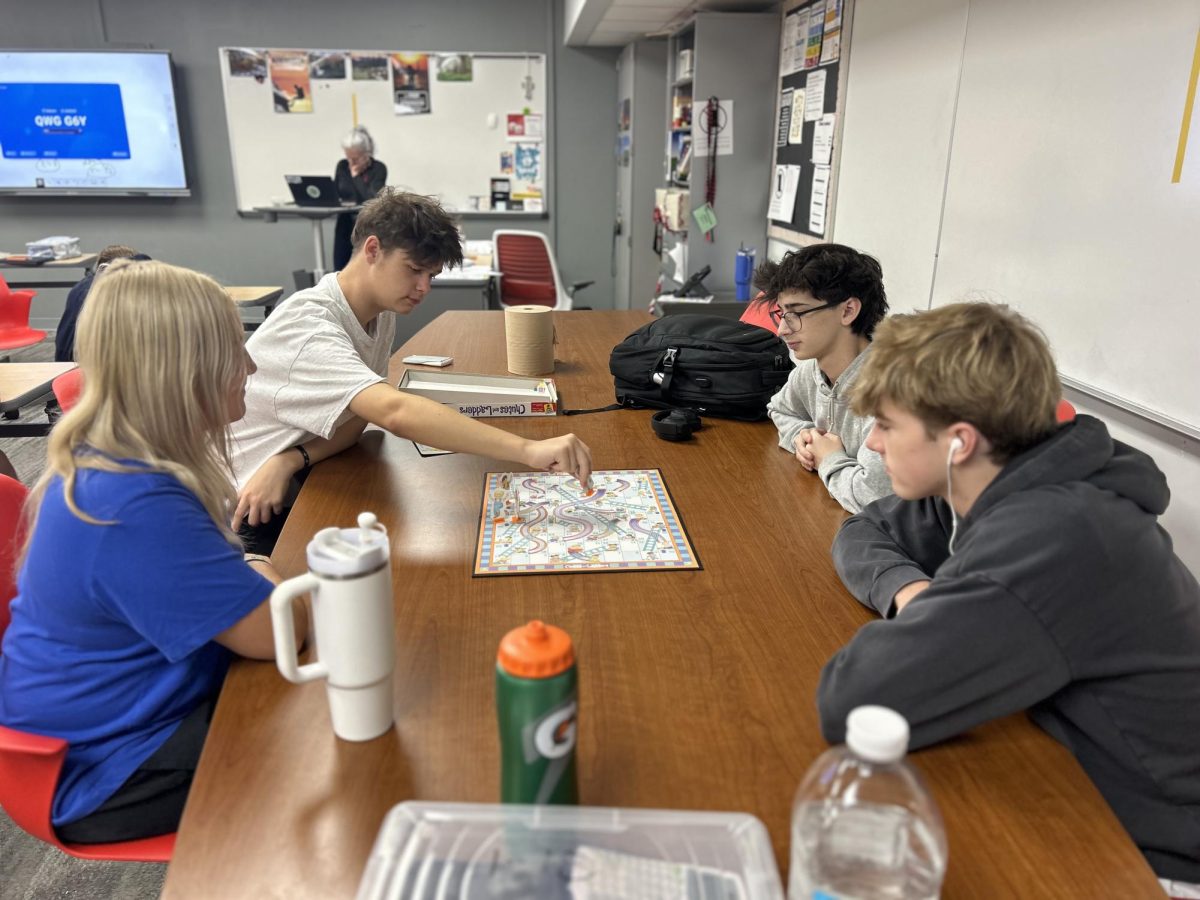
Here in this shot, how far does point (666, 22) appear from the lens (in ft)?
14.1

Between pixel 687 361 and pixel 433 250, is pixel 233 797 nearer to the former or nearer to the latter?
pixel 433 250

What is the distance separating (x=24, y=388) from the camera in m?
2.56

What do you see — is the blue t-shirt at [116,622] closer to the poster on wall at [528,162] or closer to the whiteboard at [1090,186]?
the whiteboard at [1090,186]

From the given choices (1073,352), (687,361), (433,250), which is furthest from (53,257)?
(1073,352)

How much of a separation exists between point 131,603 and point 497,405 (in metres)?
1.07

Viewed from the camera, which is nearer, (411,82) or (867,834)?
(867,834)

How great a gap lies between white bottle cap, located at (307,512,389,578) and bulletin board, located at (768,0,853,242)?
2.67 metres

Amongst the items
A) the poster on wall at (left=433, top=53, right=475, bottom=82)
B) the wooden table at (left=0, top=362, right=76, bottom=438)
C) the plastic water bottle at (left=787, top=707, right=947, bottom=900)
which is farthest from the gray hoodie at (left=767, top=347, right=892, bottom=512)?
the poster on wall at (left=433, top=53, right=475, bottom=82)

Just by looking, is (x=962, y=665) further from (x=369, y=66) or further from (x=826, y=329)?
(x=369, y=66)

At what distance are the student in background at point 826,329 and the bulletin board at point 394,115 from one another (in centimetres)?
437

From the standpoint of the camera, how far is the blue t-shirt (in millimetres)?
901

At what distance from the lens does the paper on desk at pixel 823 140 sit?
3037 millimetres

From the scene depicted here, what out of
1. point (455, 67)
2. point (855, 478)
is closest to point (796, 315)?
point (855, 478)

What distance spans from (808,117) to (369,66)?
143 inches
